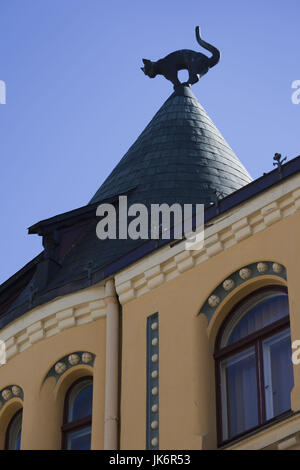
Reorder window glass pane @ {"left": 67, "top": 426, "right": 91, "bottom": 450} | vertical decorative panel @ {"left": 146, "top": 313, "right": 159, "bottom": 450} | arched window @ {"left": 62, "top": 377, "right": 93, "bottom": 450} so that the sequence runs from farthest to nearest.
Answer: arched window @ {"left": 62, "top": 377, "right": 93, "bottom": 450} < window glass pane @ {"left": 67, "top": 426, "right": 91, "bottom": 450} < vertical decorative panel @ {"left": 146, "top": 313, "right": 159, "bottom": 450}

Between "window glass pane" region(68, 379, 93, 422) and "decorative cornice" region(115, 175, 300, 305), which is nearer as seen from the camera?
"decorative cornice" region(115, 175, 300, 305)

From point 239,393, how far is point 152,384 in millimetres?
1281

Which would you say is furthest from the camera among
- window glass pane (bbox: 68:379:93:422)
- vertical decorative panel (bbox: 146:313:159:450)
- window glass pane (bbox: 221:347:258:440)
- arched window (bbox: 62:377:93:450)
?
window glass pane (bbox: 68:379:93:422)

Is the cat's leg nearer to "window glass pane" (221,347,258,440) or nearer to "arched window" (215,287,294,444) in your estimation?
"arched window" (215,287,294,444)

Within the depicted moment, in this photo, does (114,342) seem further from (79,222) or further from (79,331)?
(79,222)

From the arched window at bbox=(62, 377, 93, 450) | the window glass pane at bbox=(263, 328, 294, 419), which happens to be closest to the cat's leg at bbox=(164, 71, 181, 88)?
the arched window at bbox=(62, 377, 93, 450)

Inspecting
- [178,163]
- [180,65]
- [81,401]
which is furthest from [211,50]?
[81,401]

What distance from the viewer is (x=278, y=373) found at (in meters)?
16.0

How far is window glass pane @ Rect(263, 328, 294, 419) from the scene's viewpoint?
617 inches

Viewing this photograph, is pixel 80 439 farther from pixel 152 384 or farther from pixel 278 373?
pixel 278 373

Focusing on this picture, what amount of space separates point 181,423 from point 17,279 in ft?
19.7

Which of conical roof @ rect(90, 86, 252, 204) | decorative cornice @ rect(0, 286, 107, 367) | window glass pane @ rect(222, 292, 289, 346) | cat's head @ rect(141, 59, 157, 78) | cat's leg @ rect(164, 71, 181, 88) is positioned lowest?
window glass pane @ rect(222, 292, 289, 346)

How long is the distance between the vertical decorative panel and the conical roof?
12.5 feet

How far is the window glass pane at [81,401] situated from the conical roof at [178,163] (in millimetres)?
3806
